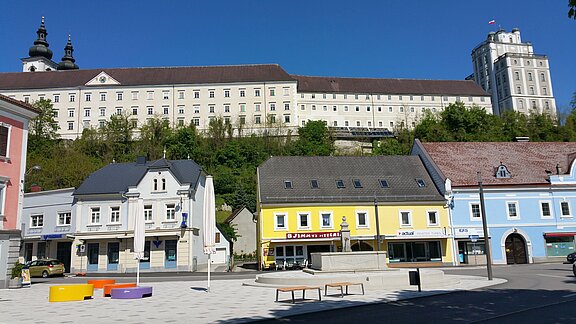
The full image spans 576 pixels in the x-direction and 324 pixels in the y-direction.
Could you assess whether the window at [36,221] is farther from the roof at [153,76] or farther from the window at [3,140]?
the roof at [153,76]

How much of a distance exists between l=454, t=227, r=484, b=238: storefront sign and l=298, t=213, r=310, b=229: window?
479 inches

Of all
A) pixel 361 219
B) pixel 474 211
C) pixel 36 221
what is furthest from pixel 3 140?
pixel 474 211

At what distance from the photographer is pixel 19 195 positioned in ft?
84.3

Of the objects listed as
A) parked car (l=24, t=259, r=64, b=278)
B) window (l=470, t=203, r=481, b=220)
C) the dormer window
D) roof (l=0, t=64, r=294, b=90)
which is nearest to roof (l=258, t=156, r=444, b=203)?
window (l=470, t=203, r=481, b=220)

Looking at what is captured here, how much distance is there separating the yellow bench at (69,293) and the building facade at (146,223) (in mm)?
21054

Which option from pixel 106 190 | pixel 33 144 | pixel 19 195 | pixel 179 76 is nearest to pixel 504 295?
pixel 19 195

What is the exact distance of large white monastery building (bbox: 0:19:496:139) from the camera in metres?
95.0

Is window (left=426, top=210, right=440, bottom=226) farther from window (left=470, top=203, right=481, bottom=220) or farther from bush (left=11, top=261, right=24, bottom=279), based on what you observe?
bush (left=11, top=261, right=24, bottom=279)

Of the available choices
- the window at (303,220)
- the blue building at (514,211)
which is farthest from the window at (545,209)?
the window at (303,220)

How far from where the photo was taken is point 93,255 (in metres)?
39.8

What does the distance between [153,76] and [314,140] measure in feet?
127

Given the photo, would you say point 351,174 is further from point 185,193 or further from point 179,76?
point 179,76

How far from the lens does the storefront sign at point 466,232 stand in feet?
124

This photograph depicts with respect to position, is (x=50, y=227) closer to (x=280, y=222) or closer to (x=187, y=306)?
(x=280, y=222)
